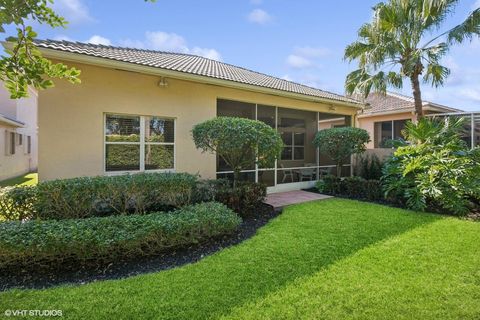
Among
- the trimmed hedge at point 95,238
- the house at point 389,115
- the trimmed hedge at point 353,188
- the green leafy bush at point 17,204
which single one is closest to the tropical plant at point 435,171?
the trimmed hedge at point 353,188

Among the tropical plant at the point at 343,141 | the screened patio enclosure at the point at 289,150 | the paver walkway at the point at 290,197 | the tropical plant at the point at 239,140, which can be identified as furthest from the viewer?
the tropical plant at the point at 343,141

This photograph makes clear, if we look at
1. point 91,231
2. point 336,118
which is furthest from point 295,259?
point 336,118

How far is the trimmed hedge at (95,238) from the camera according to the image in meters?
3.94

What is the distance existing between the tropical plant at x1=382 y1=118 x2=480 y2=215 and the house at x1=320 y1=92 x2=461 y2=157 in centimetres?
571

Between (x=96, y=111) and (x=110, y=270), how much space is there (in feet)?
14.9

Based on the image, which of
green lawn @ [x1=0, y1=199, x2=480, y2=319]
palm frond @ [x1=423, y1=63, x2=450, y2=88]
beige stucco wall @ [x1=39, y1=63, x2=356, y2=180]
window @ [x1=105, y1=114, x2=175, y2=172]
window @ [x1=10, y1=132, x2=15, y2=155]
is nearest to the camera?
green lawn @ [x1=0, y1=199, x2=480, y2=319]

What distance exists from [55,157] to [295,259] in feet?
20.5

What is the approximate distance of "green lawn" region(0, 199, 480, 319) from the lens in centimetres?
304

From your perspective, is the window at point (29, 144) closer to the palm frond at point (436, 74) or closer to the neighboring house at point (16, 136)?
the neighboring house at point (16, 136)

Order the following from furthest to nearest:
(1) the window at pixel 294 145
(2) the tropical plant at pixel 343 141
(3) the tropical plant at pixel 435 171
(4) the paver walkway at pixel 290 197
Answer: (1) the window at pixel 294 145
(2) the tropical plant at pixel 343 141
(4) the paver walkway at pixel 290 197
(3) the tropical plant at pixel 435 171

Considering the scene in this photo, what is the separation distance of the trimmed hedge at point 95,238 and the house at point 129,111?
9.12 ft

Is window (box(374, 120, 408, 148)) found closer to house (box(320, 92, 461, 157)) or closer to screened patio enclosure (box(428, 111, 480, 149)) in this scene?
house (box(320, 92, 461, 157))

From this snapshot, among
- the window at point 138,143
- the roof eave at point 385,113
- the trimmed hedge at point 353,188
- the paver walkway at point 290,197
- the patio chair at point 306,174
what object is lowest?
the paver walkway at point 290,197

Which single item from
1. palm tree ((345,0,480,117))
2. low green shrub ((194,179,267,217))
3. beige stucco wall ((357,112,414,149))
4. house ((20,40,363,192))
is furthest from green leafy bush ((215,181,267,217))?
beige stucco wall ((357,112,414,149))
